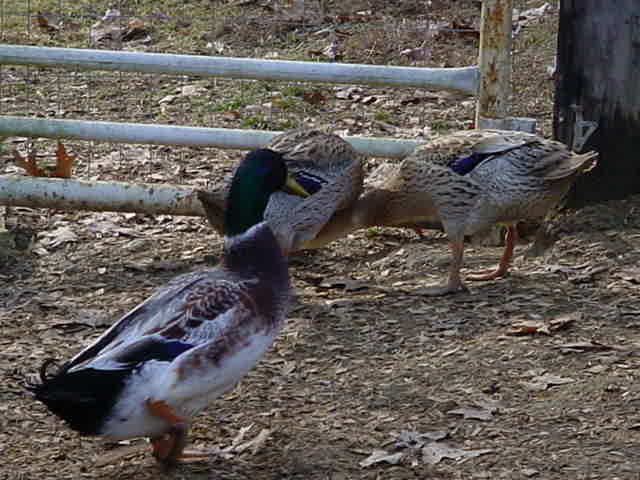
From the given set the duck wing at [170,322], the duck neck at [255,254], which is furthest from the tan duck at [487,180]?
the duck wing at [170,322]

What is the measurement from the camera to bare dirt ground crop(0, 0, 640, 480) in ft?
14.2

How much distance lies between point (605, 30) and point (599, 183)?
0.79 m

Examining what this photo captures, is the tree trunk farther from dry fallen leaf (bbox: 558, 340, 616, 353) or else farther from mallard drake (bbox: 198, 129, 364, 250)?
dry fallen leaf (bbox: 558, 340, 616, 353)

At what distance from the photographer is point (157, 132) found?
21.0 ft

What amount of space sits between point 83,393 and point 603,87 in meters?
3.38

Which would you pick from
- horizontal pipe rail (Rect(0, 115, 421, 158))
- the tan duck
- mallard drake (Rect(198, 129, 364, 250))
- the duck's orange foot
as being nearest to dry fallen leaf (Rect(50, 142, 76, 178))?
horizontal pipe rail (Rect(0, 115, 421, 158))

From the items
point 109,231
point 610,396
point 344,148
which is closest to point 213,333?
point 610,396

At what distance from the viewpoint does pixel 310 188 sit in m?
6.02

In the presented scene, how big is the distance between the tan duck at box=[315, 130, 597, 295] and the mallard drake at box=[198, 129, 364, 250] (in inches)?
13.5

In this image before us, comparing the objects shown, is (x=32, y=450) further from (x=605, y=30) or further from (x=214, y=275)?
(x=605, y=30)

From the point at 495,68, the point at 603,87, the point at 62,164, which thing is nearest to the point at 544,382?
the point at 603,87

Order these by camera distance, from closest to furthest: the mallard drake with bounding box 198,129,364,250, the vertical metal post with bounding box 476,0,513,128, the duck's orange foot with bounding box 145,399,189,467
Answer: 1. the duck's orange foot with bounding box 145,399,189,467
2. the mallard drake with bounding box 198,129,364,250
3. the vertical metal post with bounding box 476,0,513,128

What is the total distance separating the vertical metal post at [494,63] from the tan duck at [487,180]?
0.42 m

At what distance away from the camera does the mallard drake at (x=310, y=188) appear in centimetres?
593
